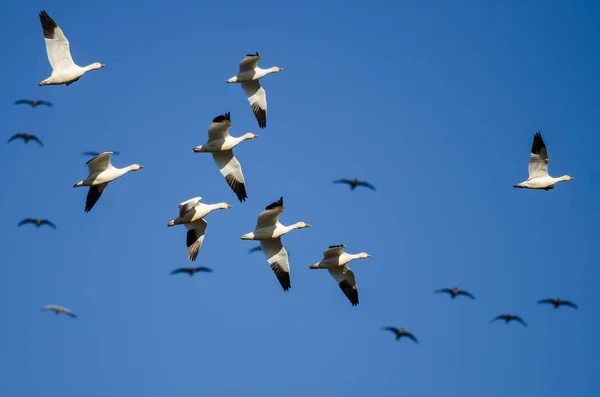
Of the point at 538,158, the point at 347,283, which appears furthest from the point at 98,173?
the point at 538,158

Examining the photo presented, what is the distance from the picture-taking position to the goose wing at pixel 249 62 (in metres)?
27.8

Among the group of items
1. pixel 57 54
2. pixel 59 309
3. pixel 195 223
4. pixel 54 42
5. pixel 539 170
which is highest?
pixel 54 42

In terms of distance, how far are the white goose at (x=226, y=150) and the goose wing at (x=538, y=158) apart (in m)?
6.39

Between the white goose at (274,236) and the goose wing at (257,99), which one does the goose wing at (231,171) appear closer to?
the goose wing at (257,99)

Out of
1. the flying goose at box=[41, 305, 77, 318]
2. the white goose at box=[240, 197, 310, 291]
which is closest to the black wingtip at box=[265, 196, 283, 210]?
the white goose at box=[240, 197, 310, 291]

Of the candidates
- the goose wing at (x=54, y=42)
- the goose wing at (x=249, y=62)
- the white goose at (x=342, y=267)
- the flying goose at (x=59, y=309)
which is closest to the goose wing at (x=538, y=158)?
the white goose at (x=342, y=267)

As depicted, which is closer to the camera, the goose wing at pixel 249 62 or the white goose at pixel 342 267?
the white goose at pixel 342 267

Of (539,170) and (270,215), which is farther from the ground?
(539,170)

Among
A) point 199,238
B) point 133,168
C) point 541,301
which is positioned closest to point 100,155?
point 133,168

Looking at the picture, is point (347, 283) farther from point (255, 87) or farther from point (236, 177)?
point (255, 87)

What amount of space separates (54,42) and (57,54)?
0.86 ft

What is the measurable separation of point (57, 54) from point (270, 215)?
574 cm

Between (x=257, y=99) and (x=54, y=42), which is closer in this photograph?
(x=54, y=42)

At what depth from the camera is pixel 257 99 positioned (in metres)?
28.7
